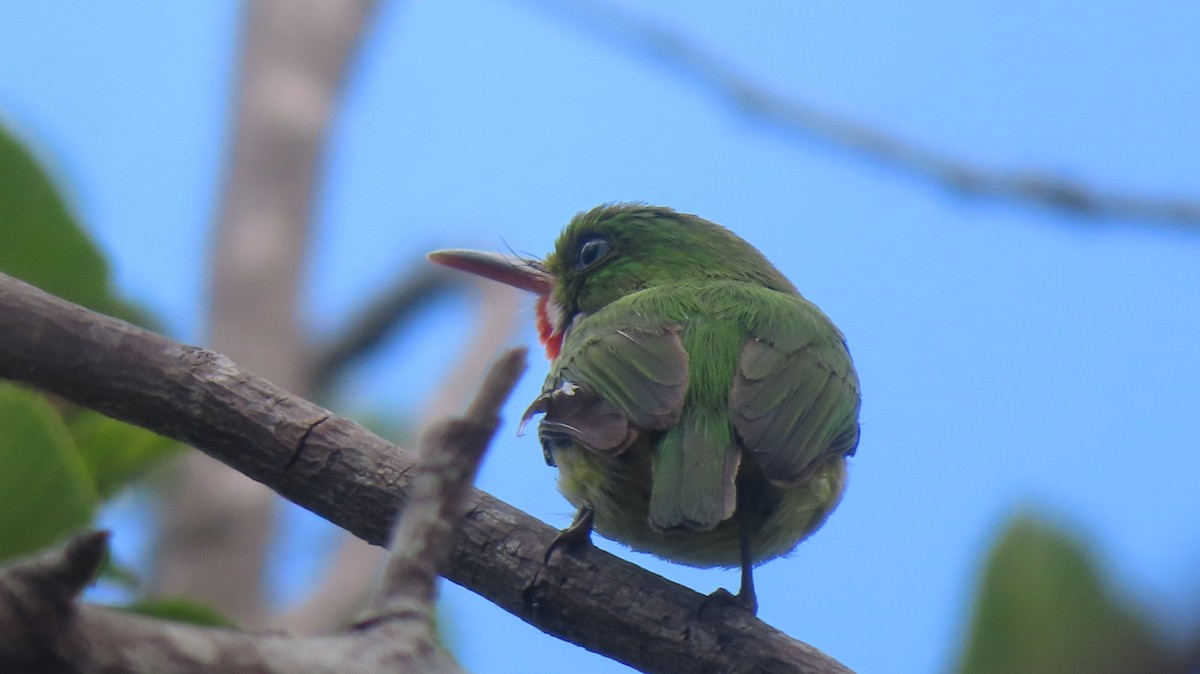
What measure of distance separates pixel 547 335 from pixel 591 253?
304 millimetres

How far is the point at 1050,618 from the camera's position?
1688 millimetres

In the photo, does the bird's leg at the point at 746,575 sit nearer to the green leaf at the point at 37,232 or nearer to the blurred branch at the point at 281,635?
the blurred branch at the point at 281,635

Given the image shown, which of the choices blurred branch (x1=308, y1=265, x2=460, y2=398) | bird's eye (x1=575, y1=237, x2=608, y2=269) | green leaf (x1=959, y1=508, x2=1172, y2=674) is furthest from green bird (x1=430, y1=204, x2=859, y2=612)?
blurred branch (x1=308, y1=265, x2=460, y2=398)

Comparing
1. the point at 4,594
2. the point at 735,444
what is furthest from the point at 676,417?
the point at 4,594

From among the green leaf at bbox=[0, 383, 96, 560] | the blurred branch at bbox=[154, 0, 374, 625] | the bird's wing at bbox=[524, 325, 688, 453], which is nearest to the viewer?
the green leaf at bbox=[0, 383, 96, 560]

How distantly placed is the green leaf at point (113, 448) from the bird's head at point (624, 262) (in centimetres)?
153

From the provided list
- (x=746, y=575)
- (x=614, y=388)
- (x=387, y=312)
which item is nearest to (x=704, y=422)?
(x=614, y=388)

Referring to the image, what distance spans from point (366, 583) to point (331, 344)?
9.27ft

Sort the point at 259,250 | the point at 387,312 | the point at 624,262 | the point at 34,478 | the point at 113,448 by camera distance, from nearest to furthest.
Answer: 1. the point at 34,478
2. the point at 113,448
3. the point at 624,262
4. the point at 259,250
5. the point at 387,312

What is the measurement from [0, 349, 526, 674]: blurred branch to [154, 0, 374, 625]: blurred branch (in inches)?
170

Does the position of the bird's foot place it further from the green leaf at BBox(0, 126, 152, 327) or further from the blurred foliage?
the green leaf at BBox(0, 126, 152, 327)

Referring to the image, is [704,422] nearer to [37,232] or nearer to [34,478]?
[34,478]

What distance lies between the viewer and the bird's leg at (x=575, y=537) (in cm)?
265

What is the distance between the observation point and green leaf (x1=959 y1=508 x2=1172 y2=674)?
869mm
